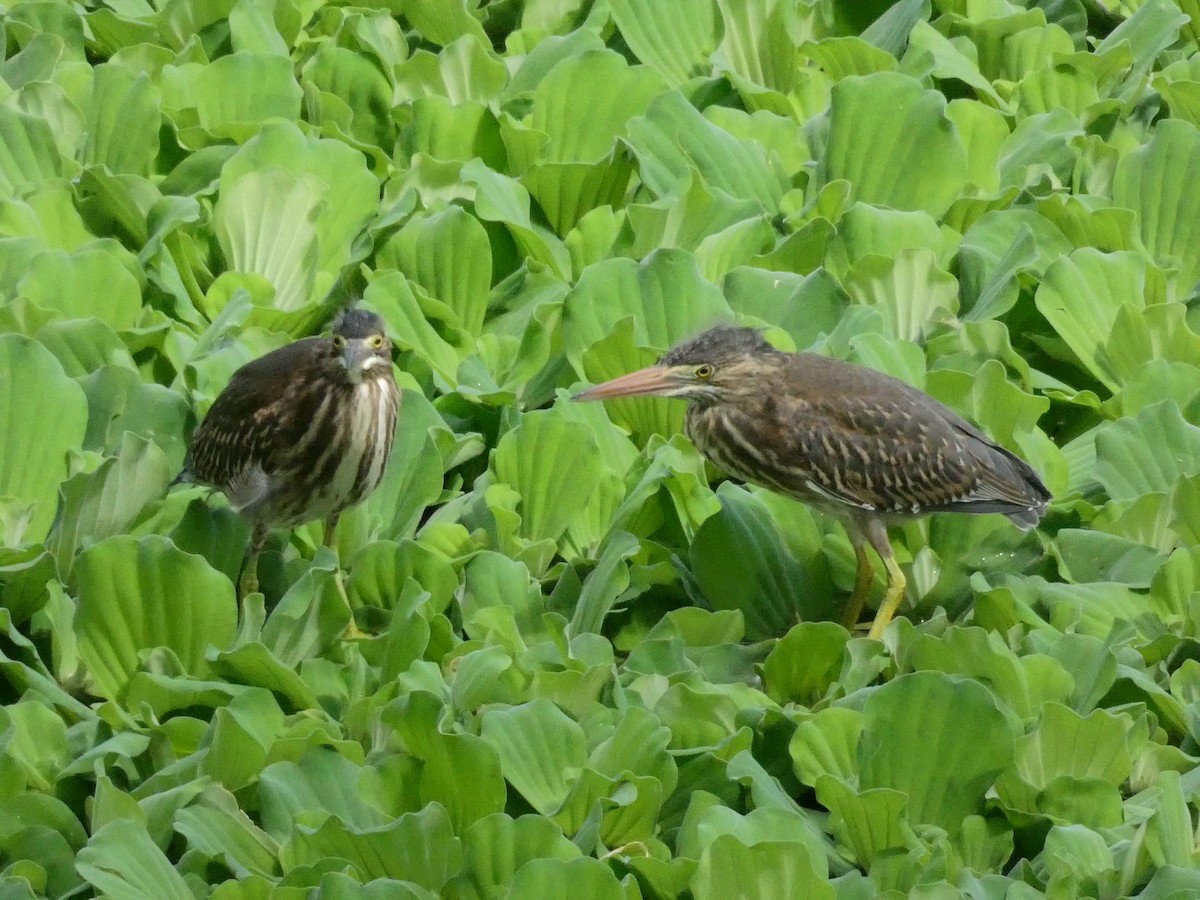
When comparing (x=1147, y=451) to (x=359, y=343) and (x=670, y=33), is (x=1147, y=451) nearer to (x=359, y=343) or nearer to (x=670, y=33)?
(x=359, y=343)

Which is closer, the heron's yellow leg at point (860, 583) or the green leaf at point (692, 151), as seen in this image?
the heron's yellow leg at point (860, 583)

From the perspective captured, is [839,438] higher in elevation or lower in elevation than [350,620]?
higher

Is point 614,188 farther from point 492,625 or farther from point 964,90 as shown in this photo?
point 492,625

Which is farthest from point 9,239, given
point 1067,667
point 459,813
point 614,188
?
point 1067,667

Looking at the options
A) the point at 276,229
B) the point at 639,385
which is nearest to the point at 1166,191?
the point at 639,385

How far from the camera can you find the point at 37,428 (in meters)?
4.97

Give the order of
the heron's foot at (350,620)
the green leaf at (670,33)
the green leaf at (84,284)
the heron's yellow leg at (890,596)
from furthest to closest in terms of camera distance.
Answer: the green leaf at (670,33) → the green leaf at (84,284) → the heron's yellow leg at (890,596) → the heron's foot at (350,620)

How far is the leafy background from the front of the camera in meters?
3.97

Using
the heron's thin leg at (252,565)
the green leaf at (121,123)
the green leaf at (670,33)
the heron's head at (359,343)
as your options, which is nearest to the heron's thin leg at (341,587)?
the heron's thin leg at (252,565)

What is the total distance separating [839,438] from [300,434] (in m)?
1.41

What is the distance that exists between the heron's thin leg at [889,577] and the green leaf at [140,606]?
166 cm

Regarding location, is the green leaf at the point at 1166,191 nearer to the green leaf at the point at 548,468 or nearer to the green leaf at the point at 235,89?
the green leaf at the point at 548,468

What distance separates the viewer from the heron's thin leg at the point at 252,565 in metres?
4.96

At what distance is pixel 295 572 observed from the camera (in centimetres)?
509
